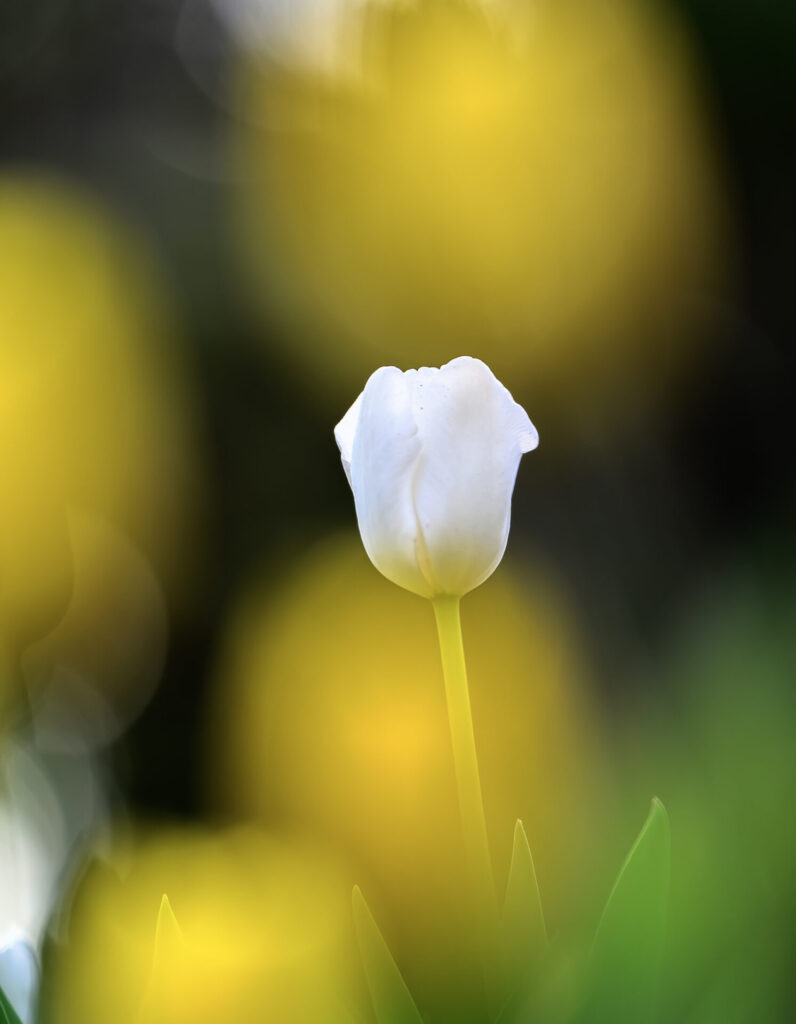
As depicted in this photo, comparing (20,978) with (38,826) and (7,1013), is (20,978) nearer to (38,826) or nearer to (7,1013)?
(7,1013)

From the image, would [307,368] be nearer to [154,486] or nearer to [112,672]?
[154,486]

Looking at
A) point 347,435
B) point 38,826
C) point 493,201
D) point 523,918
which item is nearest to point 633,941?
point 523,918

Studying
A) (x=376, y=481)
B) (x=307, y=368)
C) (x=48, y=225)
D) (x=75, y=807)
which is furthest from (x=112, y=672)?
(x=376, y=481)

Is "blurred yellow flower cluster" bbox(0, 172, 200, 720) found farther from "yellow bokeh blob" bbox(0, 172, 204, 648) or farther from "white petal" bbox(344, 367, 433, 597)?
"white petal" bbox(344, 367, 433, 597)

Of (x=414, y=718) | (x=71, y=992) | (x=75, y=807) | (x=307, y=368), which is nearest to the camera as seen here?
(x=71, y=992)

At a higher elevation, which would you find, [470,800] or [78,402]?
[78,402]

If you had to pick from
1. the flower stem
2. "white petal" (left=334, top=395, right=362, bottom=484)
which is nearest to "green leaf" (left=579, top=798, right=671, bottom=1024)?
the flower stem

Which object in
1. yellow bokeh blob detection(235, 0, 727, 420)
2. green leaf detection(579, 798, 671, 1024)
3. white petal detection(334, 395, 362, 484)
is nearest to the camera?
green leaf detection(579, 798, 671, 1024)
